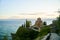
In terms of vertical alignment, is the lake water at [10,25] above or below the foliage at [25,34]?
above

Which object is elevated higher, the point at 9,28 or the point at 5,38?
the point at 9,28

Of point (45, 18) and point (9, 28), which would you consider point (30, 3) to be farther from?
point (9, 28)

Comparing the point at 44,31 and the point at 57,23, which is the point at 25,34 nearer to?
the point at 44,31

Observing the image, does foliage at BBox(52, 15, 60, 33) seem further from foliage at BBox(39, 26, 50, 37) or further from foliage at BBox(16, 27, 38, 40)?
foliage at BBox(16, 27, 38, 40)

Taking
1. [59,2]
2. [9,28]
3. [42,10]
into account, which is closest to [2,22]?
[9,28]

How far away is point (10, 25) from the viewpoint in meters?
1.45

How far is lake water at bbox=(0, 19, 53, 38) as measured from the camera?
1.43 m

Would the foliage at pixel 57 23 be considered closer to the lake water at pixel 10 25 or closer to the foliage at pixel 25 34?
the lake water at pixel 10 25

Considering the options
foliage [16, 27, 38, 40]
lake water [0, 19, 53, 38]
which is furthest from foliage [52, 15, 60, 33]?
foliage [16, 27, 38, 40]

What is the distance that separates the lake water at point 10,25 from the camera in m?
1.43

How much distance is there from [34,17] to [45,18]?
13 cm

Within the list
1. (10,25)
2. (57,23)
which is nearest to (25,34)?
(10,25)

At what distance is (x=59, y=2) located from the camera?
1439 mm

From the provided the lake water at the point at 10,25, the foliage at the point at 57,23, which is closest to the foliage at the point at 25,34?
the lake water at the point at 10,25
